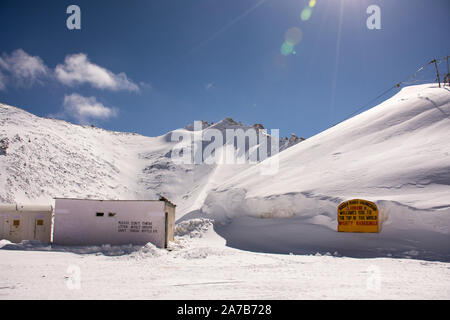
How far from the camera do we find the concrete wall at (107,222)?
16766 mm

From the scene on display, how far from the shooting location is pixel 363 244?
14.9 metres

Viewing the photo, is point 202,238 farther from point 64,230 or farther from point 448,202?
point 448,202

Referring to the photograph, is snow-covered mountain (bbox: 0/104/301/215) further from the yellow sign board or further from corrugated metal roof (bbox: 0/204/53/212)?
the yellow sign board

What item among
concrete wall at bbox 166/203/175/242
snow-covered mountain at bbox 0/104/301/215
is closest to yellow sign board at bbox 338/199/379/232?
concrete wall at bbox 166/203/175/242

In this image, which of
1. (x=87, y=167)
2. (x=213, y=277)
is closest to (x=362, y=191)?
(x=213, y=277)

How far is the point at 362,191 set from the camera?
16.8 m

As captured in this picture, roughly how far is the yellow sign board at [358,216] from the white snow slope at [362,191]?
14.1 inches

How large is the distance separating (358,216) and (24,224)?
59.9ft

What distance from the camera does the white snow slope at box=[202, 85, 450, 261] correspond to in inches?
553

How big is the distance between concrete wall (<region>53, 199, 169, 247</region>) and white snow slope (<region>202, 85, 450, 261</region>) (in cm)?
507

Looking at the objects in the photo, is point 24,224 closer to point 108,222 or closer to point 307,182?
point 108,222

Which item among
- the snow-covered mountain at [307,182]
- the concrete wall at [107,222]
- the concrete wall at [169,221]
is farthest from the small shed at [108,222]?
the snow-covered mountain at [307,182]
